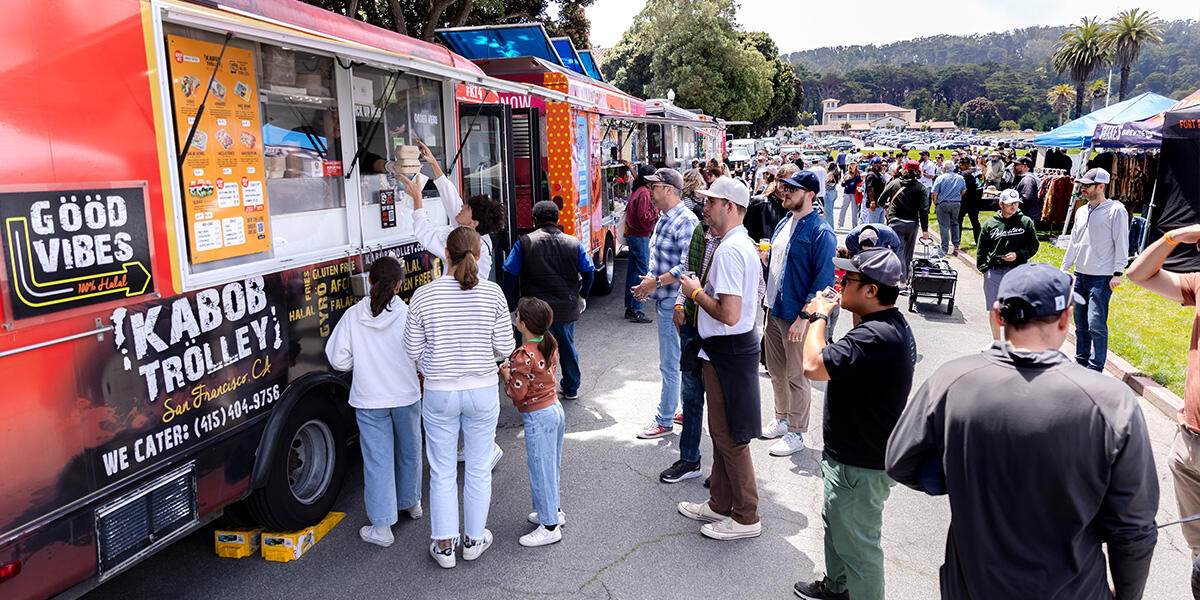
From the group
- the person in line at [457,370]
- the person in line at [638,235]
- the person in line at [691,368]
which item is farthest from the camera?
the person in line at [638,235]

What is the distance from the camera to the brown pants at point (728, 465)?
4.12m

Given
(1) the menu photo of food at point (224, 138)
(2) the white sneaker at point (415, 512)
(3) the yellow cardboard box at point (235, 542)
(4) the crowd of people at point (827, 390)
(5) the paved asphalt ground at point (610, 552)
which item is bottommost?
(5) the paved asphalt ground at point (610, 552)

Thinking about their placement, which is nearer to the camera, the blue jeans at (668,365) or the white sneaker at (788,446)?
the white sneaker at (788,446)

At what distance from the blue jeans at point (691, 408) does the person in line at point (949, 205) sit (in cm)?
1032

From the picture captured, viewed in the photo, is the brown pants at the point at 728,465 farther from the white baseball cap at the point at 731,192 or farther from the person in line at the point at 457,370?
the person in line at the point at 457,370

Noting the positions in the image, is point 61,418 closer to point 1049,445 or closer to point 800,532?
point 1049,445

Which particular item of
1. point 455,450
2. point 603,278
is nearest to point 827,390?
point 455,450

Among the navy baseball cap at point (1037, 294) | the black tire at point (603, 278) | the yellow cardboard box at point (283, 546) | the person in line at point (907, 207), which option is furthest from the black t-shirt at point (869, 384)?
the black tire at point (603, 278)

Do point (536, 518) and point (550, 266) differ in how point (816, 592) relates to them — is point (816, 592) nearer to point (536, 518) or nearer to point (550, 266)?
point (536, 518)

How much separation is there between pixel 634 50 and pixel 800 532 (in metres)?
44.3

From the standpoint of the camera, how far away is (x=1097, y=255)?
680 cm

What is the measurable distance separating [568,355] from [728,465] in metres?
2.47

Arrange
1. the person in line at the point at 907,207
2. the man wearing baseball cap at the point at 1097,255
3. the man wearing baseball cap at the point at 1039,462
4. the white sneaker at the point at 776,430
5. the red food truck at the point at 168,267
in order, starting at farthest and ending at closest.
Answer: the person in line at the point at 907,207 < the man wearing baseball cap at the point at 1097,255 < the white sneaker at the point at 776,430 < the red food truck at the point at 168,267 < the man wearing baseball cap at the point at 1039,462

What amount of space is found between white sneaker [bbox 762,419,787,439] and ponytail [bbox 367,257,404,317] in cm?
316
